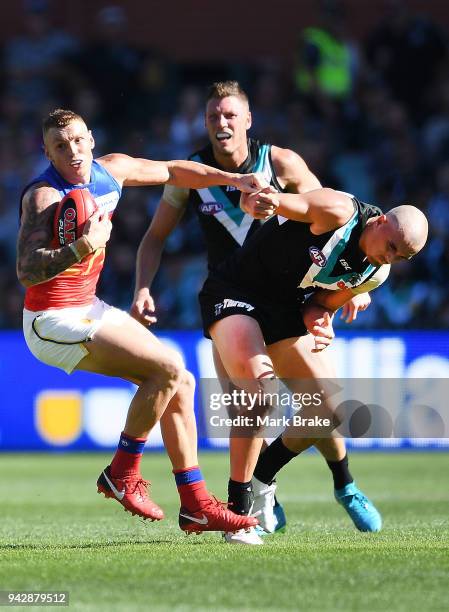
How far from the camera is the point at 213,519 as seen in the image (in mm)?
6812

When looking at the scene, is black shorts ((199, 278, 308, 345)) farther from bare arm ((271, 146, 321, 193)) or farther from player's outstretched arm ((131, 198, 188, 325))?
bare arm ((271, 146, 321, 193))

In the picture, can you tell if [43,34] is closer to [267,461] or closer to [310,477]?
[310,477]

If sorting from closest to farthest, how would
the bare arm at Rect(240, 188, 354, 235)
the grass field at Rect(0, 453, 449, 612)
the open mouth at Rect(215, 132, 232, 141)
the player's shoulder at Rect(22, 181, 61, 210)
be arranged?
1. the grass field at Rect(0, 453, 449, 612)
2. the player's shoulder at Rect(22, 181, 61, 210)
3. the bare arm at Rect(240, 188, 354, 235)
4. the open mouth at Rect(215, 132, 232, 141)

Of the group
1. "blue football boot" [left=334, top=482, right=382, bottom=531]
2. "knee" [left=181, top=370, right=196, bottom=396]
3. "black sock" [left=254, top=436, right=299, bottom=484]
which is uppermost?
"knee" [left=181, top=370, right=196, bottom=396]

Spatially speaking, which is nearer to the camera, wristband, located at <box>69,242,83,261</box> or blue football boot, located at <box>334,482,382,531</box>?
wristband, located at <box>69,242,83,261</box>

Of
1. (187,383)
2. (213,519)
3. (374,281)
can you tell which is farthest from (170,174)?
(213,519)

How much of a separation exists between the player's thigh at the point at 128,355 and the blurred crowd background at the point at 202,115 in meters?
8.58

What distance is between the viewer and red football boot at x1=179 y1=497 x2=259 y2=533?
22.3 ft

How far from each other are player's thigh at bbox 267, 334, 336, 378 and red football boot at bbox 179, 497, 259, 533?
108 centimetres

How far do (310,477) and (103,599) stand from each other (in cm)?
753

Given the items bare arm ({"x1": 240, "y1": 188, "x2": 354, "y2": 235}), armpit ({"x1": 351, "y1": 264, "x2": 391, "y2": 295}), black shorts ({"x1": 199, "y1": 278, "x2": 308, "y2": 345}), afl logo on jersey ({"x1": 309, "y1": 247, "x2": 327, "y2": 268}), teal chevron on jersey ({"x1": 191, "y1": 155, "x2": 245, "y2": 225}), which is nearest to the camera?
bare arm ({"x1": 240, "y1": 188, "x2": 354, "y2": 235})

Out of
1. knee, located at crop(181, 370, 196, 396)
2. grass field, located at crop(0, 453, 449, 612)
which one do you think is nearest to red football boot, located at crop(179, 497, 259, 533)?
grass field, located at crop(0, 453, 449, 612)

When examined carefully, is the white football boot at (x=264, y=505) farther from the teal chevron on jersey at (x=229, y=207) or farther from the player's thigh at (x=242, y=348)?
the teal chevron on jersey at (x=229, y=207)

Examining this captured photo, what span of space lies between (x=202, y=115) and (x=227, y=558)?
1092cm
